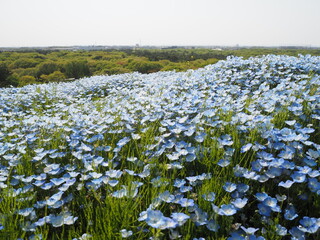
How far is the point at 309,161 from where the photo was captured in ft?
6.88

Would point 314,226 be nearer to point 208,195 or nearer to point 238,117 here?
point 208,195

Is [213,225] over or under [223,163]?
under

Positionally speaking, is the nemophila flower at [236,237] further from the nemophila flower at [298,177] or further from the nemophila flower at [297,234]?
the nemophila flower at [298,177]

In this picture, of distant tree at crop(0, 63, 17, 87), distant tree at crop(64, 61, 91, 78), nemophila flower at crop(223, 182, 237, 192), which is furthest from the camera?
distant tree at crop(64, 61, 91, 78)

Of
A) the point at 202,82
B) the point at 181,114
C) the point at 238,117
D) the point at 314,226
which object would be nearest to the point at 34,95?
the point at 202,82

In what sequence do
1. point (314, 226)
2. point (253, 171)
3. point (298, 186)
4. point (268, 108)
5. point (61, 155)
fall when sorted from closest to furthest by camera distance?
point (314, 226) → point (298, 186) → point (253, 171) → point (61, 155) → point (268, 108)

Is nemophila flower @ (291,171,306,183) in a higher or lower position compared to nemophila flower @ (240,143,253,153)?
lower

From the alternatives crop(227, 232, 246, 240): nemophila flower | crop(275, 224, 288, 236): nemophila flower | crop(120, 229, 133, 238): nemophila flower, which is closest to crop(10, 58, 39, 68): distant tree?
crop(120, 229, 133, 238): nemophila flower

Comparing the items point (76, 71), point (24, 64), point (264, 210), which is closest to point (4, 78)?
point (76, 71)

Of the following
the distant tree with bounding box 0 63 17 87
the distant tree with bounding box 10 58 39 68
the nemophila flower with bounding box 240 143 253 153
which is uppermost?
the distant tree with bounding box 10 58 39 68

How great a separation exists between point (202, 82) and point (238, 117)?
2445 mm

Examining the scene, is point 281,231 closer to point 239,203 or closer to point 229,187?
point 239,203

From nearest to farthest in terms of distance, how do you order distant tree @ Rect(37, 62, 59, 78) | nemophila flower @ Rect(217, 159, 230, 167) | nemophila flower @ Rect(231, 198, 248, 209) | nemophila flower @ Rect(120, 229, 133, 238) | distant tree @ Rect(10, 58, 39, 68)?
nemophila flower @ Rect(120, 229, 133, 238) < nemophila flower @ Rect(231, 198, 248, 209) < nemophila flower @ Rect(217, 159, 230, 167) < distant tree @ Rect(37, 62, 59, 78) < distant tree @ Rect(10, 58, 39, 68)

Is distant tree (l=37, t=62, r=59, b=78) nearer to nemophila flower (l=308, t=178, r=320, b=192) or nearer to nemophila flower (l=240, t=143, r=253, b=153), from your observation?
nemophila flower (l=240, t=143, r=253, b=153)
